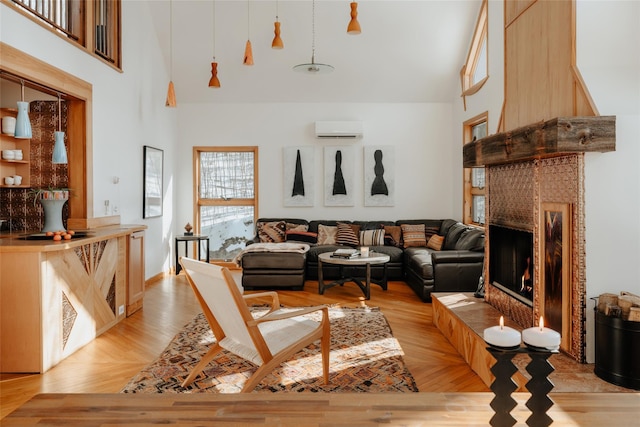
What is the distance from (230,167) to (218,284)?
18.2 feet

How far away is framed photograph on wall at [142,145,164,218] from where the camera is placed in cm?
631

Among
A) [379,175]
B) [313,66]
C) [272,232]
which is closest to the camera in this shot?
[313,66]

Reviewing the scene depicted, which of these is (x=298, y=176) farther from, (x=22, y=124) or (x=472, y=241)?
(x=22, y=124)

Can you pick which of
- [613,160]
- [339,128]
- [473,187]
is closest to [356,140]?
[339,128]

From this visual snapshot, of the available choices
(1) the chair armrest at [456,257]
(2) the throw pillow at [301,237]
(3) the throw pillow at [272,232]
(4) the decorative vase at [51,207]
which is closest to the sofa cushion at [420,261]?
(1) the chair armrest at [456,257]

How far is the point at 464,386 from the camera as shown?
308 centimetres

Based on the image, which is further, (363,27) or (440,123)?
(440,123)

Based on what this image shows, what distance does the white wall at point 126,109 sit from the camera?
4.14 m

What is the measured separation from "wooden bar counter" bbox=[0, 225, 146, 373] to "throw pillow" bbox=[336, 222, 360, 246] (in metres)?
3.79

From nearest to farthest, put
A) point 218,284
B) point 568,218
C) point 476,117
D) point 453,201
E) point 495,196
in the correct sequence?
point 218,284 < point 568,218 < point 495,196 < point 476,117 < point 453,201

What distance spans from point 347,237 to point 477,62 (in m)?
3.17

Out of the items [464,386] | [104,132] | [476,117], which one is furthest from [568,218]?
[104,132]

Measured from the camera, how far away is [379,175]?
7809 mm

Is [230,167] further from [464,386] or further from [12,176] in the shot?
[464,386]
